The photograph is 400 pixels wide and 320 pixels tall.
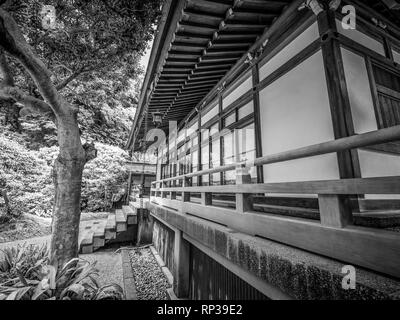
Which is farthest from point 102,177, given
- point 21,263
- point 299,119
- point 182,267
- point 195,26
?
point 299,119

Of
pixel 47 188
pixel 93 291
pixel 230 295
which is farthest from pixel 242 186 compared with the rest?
pixel 47 188

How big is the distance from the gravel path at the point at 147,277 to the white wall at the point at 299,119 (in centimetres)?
509

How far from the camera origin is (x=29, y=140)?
1642cm

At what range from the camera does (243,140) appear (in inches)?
205

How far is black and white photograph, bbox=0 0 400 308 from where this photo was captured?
5.51 ft

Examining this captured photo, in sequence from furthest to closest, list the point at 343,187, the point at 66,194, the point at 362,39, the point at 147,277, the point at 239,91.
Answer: the point at 147,277
the point at 239,91
the point at 66,194
the point at 362,39
the point at 343,187

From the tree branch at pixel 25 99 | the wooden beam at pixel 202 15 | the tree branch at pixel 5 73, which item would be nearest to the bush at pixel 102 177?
the tree branch at pixel 5 73

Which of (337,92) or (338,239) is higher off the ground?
(337,92)

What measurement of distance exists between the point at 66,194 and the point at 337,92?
534cm

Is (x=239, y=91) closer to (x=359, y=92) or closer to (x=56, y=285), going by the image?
(x=359, y=92)

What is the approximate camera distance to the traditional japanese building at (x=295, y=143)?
5.04ft
